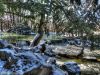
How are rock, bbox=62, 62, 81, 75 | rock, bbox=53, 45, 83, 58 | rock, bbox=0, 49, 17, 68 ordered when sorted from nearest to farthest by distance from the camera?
rock, bbox=0, 49, 17, 68, rock, bbox=62, 62, 81, 75, rock, bbox=53, 45, 83, 58

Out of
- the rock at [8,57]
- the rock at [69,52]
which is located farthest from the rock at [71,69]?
the rock at [69,52]

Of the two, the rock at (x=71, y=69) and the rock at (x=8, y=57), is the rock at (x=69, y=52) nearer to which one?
the rock at (x=71, y=69)

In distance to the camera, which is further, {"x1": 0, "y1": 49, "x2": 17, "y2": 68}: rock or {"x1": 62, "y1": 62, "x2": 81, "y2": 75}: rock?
{"x1": 62, "y1": 62, "x2": 81, "y2": 75}: rock

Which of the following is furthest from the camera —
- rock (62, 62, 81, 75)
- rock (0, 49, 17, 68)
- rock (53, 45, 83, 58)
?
rock (53, 45, 83, 58)

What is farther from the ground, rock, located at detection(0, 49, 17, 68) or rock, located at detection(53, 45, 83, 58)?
rock, located at detection(0, 49, 17, 68)

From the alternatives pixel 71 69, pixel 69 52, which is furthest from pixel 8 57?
pixel 69 52

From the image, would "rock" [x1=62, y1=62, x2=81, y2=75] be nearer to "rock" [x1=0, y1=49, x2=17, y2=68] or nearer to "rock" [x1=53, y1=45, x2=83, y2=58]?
"rock" [x1=0, y1=49, x2=17, y2=68]

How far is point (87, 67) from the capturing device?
411 inches

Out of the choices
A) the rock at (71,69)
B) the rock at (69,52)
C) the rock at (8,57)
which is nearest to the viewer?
the rock at (8,57)

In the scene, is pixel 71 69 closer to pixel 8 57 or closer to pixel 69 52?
pixel 8 57

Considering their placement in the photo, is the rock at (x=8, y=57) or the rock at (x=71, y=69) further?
the rock at (x=71, y=69)

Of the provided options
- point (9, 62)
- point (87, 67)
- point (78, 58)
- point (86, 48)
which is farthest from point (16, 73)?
point (86, 48)

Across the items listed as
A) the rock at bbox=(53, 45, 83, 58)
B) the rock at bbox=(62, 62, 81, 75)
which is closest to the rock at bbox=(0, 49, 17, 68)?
the rock at bbox=(62, 62, 81, 75)

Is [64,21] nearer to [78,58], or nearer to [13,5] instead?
[13,5]
